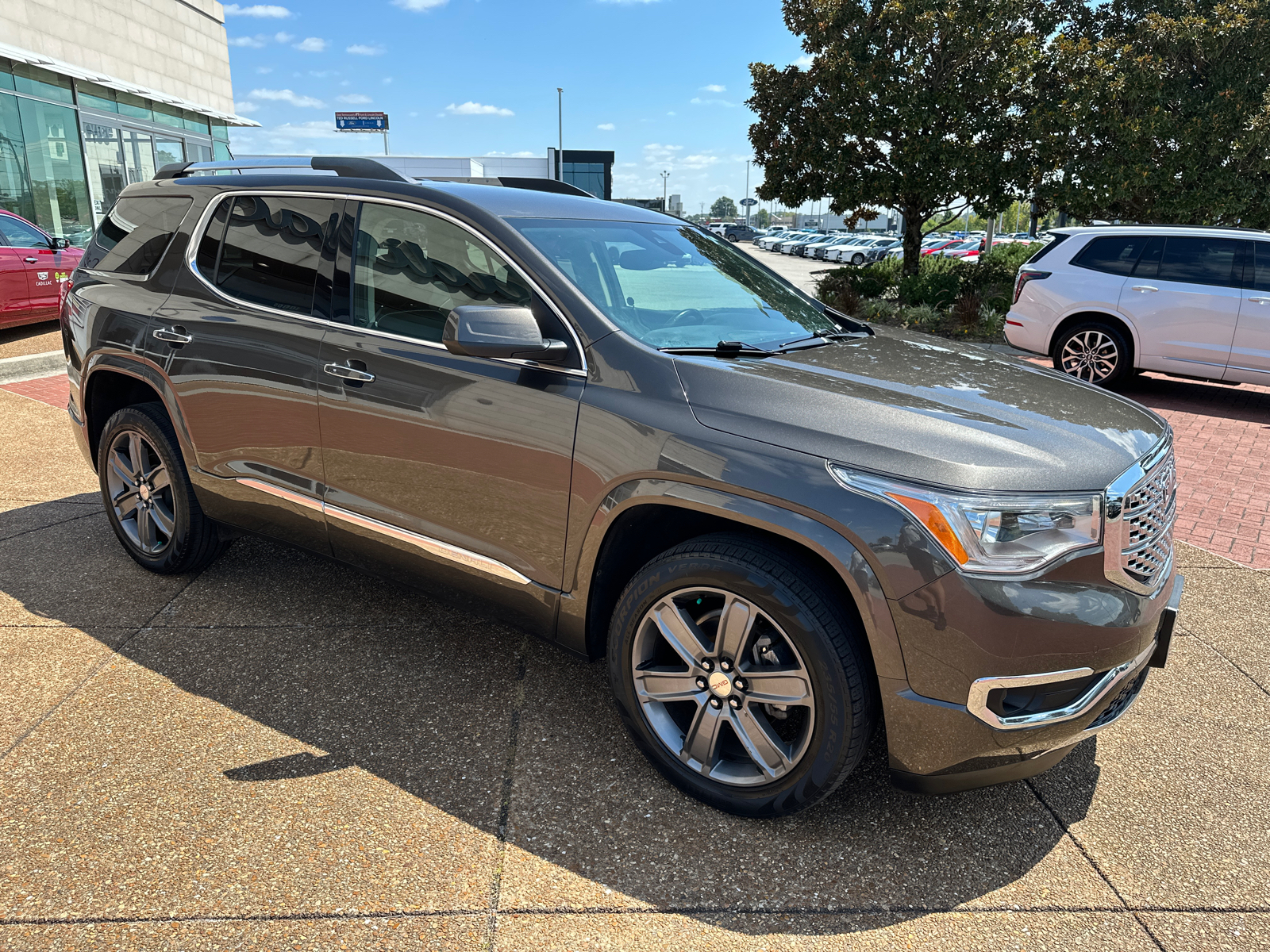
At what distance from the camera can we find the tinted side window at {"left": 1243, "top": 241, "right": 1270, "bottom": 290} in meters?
8.49

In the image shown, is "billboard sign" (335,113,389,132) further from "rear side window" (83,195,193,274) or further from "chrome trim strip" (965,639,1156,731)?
"chrome trim strip" (965,639,1156,731)

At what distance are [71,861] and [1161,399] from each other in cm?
1011

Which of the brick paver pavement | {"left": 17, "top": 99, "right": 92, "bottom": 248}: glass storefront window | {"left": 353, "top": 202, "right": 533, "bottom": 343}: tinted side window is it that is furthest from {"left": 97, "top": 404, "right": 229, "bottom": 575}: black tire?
{"left": 17, "top": 99, "right": 92, "bottom": 248}: glass storefront window

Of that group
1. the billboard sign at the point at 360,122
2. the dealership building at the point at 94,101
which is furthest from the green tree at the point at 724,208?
the dealership building at the point at 94,101

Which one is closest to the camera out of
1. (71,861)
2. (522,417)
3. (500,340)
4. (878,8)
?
(71,861)

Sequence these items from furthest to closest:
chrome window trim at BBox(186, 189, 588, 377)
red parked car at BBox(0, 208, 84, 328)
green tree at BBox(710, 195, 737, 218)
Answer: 1. green tree at BBox(710, 195, 737, 218)
2. red parked car at BBox(0, 208, 84, 328)
3. chrome window trim at BBox(186, 189, 588, 377)

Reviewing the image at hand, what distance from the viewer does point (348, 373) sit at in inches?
126

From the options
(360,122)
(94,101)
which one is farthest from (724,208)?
(94,101)

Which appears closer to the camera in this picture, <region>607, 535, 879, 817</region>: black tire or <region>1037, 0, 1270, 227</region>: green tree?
<region>607, 535, 879, 817</region>: black tire

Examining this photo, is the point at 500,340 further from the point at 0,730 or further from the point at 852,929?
the point at 0,730

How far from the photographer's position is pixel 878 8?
1407 centimetres

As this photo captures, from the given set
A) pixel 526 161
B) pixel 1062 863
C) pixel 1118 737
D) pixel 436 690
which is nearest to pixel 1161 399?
pixel 1118 737

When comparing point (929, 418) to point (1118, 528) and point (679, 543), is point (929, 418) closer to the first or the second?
point (1118, 528)

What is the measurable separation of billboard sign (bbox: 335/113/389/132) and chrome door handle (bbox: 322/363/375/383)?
80.9 metres
